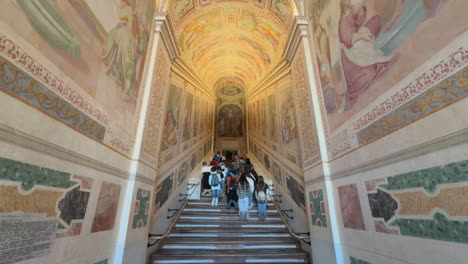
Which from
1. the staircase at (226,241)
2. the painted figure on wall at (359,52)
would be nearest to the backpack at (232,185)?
the staircase at (226,241)

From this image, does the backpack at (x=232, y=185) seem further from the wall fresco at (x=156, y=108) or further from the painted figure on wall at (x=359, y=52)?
the painted figure on wall at (x=359, y=52)

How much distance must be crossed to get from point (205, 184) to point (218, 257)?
9.95 ft

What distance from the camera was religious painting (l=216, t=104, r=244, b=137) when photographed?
14.5m

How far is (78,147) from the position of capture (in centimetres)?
240

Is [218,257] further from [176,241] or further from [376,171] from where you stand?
[376,171]

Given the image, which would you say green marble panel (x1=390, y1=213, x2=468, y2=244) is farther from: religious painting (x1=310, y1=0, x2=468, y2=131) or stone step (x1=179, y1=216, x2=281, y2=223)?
stone step (x1=179, y1=216, x2=281, y2=223)

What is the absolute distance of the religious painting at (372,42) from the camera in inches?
74.5

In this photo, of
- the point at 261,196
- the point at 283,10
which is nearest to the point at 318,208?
the point at 261,196

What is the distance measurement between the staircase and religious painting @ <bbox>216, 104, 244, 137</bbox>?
9.15 metres

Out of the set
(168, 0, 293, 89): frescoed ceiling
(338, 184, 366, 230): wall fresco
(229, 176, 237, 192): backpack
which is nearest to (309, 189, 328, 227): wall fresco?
(338, 184, 366, 230): wall fresco

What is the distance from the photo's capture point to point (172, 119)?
6.20 m

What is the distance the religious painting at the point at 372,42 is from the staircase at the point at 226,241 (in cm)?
290

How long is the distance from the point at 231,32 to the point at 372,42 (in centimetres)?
679

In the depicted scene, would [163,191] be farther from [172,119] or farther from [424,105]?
[424,105]
